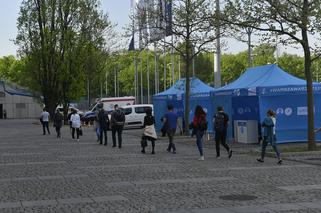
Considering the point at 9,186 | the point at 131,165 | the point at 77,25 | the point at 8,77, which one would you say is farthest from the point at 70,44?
the point at 8,77

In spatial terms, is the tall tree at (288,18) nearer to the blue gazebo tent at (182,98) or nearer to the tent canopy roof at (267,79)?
the tent canopy roof at (267,79)

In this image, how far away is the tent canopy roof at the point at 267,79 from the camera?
2281 cm

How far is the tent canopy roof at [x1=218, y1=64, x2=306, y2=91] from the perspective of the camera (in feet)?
74.8

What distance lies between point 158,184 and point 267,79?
40.6ft

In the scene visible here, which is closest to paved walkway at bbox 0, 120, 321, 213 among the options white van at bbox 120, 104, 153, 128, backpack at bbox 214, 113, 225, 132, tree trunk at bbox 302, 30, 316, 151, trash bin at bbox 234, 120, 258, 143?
backpack at bbox 214, 113, 225, 132

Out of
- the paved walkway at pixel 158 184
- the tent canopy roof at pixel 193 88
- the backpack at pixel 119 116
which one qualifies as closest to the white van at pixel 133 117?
the tent canopy roof at pixel 193 88

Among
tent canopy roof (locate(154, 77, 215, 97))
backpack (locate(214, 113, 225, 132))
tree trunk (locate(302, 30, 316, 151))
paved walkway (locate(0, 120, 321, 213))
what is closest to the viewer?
paved walkway (locate(0, 120, 321, 213))

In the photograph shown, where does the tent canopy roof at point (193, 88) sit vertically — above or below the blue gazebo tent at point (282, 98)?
above

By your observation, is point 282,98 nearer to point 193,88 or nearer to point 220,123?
point 220,123

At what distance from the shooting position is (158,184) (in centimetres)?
1211

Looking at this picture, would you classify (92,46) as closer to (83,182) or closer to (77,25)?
(77,25)

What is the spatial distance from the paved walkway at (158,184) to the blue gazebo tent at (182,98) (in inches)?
408

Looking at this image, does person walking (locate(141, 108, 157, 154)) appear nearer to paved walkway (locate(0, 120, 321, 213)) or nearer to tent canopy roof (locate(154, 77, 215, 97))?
paved walkway (locate(0, 120, 321, 213))

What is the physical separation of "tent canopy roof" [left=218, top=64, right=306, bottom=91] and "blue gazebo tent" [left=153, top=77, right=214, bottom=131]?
3.99 m
